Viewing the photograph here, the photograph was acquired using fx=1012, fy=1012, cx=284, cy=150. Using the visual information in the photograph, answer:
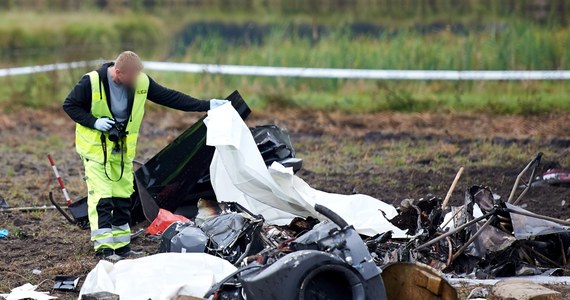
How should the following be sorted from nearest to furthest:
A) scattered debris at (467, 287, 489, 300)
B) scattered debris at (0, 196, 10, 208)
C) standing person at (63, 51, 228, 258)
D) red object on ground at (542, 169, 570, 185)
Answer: scattered debris at (467, 287, 489, 300), standing person at (63, 51, 228, 258), scattered debris at (0, 196, 10, 208), red object on ground at (542, 169, 570, 185)

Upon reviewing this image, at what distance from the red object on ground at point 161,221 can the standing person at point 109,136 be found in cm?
52

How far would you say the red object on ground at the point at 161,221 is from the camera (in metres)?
9.20

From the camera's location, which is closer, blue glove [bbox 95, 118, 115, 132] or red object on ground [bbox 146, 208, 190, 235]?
blue glove [bbox 95, 118, 115, 132]

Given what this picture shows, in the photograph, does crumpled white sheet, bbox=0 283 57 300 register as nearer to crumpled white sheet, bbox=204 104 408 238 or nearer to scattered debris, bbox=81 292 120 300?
scattered debris, bbox=81 292 120 300

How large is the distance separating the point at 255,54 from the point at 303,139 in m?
5.25

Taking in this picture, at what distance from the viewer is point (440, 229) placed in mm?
7922

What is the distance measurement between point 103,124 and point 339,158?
5539 millimetres

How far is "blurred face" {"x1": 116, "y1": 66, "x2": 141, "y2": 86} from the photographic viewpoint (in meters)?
8.25

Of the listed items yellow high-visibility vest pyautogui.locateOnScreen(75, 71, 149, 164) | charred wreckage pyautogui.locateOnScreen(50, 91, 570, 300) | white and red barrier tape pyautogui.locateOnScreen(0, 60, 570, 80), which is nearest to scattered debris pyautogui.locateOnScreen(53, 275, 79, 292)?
charred wreckage pyautogui.locateOnScreen(50, 91, 570, 300)

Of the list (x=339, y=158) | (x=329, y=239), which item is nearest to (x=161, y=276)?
(x=329, y=239)

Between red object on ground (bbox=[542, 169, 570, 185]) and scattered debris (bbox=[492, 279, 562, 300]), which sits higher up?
scattered debris (bbox=[492, 279, 562, 300])

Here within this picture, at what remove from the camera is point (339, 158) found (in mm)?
13359

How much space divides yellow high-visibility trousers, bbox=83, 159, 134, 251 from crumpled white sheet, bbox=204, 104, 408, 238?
89 centimetres

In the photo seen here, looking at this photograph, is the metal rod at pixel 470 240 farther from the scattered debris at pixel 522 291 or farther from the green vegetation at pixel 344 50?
the green vegetation at pixel 344 50
